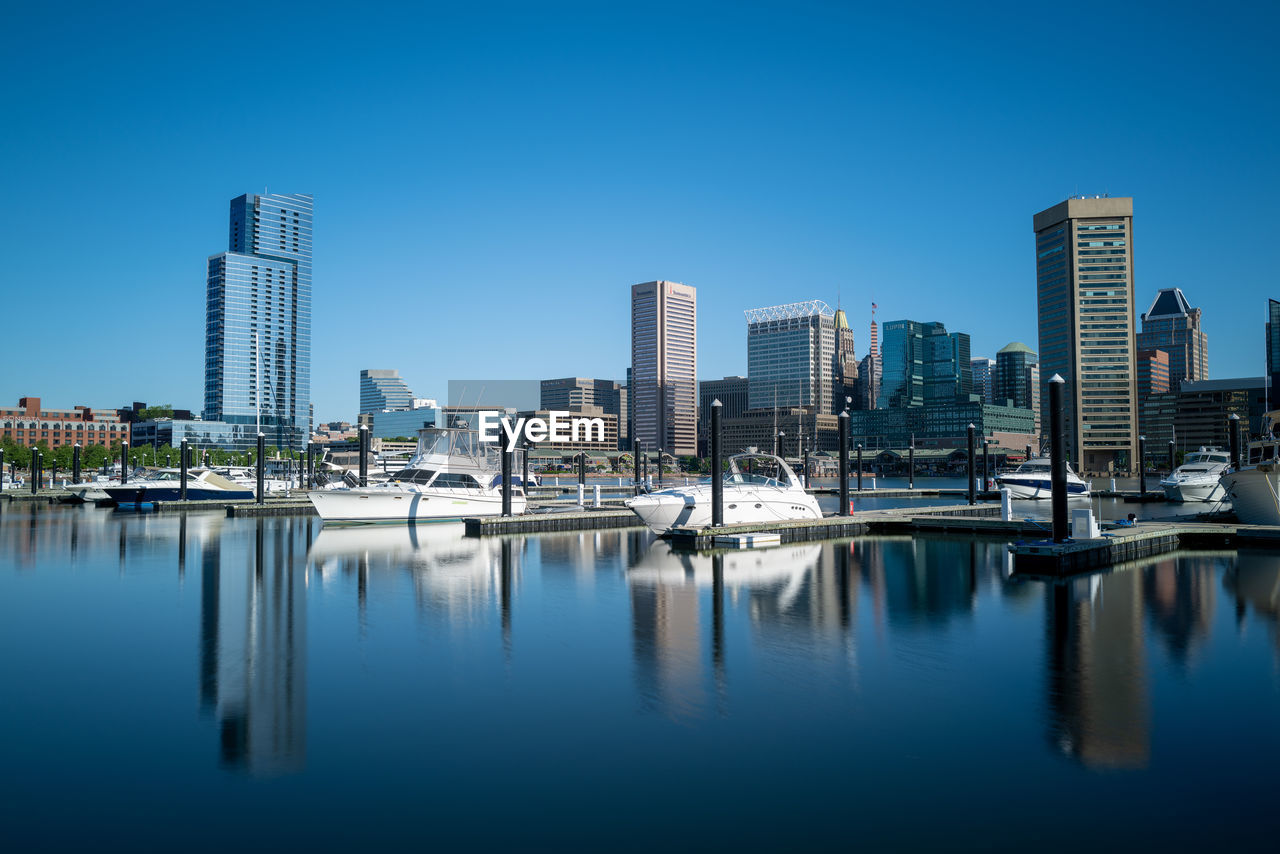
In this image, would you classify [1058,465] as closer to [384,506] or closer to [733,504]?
[733,504]

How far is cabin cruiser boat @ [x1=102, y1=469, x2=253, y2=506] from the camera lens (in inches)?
2665

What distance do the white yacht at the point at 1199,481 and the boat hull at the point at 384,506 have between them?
57.6 metres

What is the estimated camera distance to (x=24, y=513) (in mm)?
62438

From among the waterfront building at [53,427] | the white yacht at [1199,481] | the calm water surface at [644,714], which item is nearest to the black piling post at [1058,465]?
the calm water surface at [644,714]

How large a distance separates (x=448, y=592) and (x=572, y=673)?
10.6 m

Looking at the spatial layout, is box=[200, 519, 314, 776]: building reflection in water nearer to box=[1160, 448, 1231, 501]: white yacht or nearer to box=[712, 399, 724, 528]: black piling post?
box=[712, 399, 724, 528]: black piling post

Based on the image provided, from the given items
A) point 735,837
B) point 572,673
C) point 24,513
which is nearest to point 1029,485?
point 572,673

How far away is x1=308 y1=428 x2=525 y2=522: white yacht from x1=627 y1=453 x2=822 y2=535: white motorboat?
43.4ft

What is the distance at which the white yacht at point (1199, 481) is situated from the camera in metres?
69.1

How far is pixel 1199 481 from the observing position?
69562 mm

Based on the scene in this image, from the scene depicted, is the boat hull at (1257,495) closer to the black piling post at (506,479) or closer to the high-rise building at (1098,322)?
the black piling post at (506,479)

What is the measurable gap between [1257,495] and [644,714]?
36.7 metres

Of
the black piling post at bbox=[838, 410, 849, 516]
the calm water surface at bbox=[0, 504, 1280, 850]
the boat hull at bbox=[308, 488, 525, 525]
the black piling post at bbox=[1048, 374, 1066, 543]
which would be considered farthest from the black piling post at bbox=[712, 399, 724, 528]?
the boat hull at bbox=[308, 488, 525, 525]

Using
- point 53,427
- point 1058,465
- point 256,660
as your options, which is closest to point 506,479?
point 1058,465
